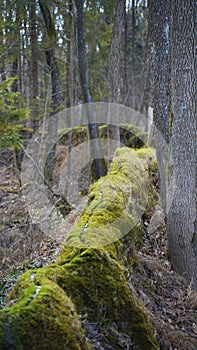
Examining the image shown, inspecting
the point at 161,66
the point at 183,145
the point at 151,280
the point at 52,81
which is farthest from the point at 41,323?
the point at 52,81

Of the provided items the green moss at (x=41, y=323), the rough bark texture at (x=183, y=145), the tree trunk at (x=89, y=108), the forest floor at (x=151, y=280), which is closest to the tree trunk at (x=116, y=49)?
the tree trunk at (x=89, y=108)

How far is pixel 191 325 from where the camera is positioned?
482 cm

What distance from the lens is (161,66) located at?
23.5 ft

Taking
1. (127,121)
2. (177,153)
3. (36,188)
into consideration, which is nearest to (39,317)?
(177,153)

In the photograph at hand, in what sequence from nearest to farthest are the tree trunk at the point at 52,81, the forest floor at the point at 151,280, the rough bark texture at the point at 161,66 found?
the forest floor at the point at 151,280 < the rough bark texture at the point at 161,66 < the tree trunk at the point at 52,81

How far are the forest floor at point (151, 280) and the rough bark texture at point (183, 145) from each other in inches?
15.3

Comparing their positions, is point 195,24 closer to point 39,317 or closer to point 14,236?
point 39,317

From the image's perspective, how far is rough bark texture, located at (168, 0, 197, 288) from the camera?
17.9 feet

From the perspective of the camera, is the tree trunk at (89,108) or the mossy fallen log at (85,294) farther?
the tree trunk at (89,108)

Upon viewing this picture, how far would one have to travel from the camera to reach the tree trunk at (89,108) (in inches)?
476

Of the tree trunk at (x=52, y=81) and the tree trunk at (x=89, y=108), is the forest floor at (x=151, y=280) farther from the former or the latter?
the tree trunk at (x=52, y=81)

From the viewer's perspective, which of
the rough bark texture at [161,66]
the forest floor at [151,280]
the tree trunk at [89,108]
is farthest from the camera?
the tree trunk at [89,108]

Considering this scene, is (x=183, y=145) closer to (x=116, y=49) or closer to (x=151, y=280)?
(x=151, y=280)

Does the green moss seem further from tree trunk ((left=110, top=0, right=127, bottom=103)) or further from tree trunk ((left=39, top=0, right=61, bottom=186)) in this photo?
tree trunk ((left=110, top=0, right=127, bottom=103))
